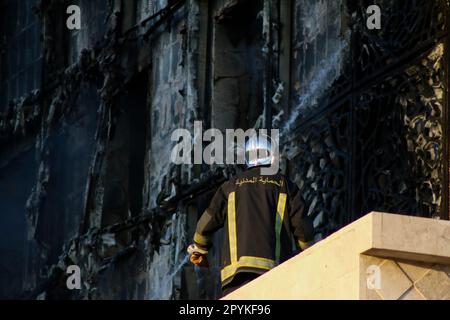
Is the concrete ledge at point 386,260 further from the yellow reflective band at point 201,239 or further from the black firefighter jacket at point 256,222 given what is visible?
the yellow reflective band at point 201,239

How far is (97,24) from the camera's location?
22.7 meters

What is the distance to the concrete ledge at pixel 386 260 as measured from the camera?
30.5ft

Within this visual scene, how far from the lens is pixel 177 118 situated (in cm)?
1953

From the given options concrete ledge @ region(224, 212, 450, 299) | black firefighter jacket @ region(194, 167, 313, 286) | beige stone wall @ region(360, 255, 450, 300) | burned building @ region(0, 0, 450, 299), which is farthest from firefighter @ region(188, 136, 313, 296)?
beige stone wall @ region(360, 255, 450, 300)

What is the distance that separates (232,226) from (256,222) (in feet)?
0.61

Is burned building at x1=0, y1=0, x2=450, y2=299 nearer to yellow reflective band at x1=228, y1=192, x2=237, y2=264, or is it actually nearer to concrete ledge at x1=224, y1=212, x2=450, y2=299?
yellow reflective band at x1=228, y1=192, x2=237, y2=264

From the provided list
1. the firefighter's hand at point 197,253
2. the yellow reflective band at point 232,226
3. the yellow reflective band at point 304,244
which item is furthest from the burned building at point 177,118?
the firefighter's hand at point 197,253

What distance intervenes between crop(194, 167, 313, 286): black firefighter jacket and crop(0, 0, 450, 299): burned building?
212 centimetres

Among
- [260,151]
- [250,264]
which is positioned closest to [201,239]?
[250,264]

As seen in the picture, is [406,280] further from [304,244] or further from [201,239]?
[201,239]

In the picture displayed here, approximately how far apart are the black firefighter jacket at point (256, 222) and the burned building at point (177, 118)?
2.12 metres

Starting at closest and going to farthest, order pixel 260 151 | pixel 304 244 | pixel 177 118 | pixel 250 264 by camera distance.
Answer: pixel 250 264
pixel 304 244
pixel 260 151
pixel 177 118

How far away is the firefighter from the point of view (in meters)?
12.3

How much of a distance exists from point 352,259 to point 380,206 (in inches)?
219
